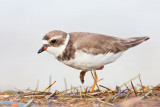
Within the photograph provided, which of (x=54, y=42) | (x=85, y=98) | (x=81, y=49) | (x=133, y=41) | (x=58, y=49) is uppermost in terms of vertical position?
(x=133, y=41)

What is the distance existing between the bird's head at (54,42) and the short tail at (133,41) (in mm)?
1955

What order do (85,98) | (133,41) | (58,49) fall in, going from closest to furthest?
(85,98) → (58,49) → (133,41)

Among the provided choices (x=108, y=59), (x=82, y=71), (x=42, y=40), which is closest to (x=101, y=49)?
(x=108, y=59)

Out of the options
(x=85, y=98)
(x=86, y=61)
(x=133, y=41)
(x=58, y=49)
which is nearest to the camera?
(x=85, y=98)

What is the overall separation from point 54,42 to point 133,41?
8.40 ft

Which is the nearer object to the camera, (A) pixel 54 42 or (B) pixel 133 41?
(A) pixel 54 42

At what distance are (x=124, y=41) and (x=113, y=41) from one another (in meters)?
0.49

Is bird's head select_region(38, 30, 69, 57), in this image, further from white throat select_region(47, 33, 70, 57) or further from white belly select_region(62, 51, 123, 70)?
white belly select_region(62, 51, 123, 70)

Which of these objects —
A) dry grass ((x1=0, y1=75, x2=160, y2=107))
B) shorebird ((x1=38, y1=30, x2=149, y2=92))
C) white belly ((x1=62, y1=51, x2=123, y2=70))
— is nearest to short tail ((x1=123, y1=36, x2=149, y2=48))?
shorebird ((x1=38, y1=30, x2=149, y2=92))

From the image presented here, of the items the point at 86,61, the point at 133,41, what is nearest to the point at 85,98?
the point at 86,61

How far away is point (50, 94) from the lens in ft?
19.4

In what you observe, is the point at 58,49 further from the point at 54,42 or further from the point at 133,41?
the point at 133,41

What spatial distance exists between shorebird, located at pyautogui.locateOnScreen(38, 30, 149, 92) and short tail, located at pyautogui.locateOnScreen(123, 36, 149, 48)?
1.67ft

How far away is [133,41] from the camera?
759cm
